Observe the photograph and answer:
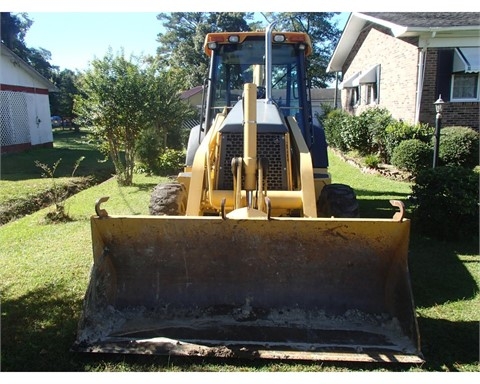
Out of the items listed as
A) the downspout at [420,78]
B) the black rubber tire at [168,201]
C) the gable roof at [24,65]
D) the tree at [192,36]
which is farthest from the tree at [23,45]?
the black rubber tire at [168,201]

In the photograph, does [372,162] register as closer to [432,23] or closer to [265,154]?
[432,23]

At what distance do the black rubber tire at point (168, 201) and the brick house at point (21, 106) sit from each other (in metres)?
14.5

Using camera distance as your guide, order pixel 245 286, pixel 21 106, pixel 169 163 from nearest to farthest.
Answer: pixel 245 286
pixel 169 163
pixel 21 106

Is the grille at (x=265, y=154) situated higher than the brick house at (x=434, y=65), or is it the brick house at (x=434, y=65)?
the brick house at (x=434, y=65)

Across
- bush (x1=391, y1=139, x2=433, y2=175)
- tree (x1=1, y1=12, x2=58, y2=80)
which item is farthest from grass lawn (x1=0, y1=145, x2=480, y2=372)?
tree (x1=1, y1=12, x2=58, y2=80)

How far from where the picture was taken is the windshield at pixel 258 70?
5.73m

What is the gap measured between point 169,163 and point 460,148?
7.71m

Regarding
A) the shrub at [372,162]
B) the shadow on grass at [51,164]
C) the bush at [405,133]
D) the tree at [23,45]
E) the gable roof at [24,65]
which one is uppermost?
the tree at [23,45]

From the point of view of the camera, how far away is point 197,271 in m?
3.87

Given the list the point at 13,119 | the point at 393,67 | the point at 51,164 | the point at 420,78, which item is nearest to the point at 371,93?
the point at 393,67

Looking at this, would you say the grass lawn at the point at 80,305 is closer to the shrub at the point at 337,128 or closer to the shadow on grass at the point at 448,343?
the shadow on grass at the point at 448,343

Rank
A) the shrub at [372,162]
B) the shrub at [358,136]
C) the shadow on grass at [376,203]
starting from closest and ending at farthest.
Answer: the shadow on grass at [376,203], the shrub at [372,162], the shrub at [358,136]

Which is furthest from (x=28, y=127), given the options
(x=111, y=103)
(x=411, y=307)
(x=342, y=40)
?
(x=411, y=307)

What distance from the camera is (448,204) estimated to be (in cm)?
612
